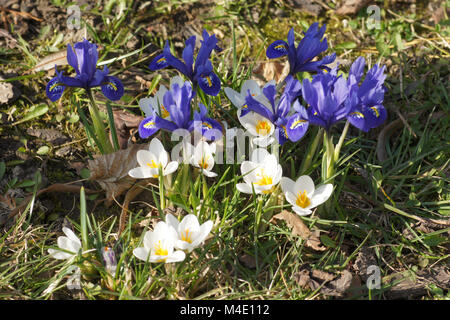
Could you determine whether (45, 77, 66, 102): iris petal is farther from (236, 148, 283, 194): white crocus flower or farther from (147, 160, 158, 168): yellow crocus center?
(236, 148, 283, 194): white crocus flower

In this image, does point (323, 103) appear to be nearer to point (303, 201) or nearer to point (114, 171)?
point (303, 201)

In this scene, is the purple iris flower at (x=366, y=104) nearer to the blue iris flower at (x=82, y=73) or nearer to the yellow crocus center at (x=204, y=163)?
the yellow crocus center at (x=204, y=163)

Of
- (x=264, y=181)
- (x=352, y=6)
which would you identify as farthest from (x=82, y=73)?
(x=352, y=6)

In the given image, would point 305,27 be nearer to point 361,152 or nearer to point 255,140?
point 361,152

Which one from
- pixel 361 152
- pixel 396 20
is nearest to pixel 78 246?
pixel 361 152

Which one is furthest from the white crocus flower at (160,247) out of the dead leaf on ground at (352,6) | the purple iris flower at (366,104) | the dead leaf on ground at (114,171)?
the dead leaf on ground at (352,6)
